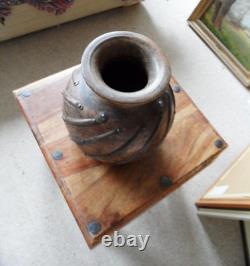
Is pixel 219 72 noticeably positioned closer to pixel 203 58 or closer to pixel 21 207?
pixel 203 58

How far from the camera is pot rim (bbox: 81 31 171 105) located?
0.64 meters

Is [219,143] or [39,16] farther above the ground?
[219,143]

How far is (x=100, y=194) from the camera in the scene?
2.75 ft

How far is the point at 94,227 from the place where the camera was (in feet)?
2.61

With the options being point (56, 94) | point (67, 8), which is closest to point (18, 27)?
point (67, 8)

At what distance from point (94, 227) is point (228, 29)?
1.16 metres

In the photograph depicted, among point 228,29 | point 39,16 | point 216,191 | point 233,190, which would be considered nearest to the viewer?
point 233,190

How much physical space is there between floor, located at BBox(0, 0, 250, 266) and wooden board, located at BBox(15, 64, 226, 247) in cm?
37

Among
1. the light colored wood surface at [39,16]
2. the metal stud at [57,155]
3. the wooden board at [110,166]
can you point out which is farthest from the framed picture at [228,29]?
the metal stud at [57,155]

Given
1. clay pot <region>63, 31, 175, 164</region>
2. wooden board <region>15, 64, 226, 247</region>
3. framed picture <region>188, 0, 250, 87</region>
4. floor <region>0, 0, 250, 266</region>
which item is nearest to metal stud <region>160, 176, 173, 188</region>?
wooden board <region>15, 64, 226, 247</region>

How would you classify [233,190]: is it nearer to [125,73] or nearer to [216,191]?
[216,191]

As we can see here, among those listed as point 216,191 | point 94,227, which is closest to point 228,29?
point 216,191

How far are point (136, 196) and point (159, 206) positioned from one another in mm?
416

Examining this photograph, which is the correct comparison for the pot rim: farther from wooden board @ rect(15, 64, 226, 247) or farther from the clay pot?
wooden board @ rect(15, 64, 226, 247)
